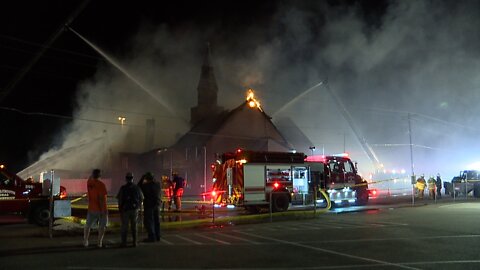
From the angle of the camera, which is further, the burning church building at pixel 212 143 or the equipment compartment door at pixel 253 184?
the burning church building at pixel 212 143

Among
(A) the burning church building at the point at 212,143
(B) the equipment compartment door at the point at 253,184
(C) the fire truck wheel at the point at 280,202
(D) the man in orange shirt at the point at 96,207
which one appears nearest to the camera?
(D) the man in orange shirt at the point at 96,207

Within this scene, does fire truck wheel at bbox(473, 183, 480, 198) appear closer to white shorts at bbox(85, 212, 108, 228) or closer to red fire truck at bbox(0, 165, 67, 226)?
red fire truck at bbox(0, 165, 67, 226)

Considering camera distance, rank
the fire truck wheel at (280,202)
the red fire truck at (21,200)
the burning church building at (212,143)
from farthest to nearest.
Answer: the burning church building at (212,143) → the fire truck wheel at (280,202) → the red fire truck at (21,200)

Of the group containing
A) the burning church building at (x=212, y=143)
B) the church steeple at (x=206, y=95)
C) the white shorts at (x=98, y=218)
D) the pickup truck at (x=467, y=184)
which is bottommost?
the white shorts at (x=98, y=218)

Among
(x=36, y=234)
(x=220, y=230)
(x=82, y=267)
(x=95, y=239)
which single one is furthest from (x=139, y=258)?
(x=36, y=234)

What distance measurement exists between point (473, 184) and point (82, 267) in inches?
1039

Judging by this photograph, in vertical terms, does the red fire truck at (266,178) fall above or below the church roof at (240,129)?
below

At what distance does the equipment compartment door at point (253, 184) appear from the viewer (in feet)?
57.1

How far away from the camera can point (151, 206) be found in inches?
387

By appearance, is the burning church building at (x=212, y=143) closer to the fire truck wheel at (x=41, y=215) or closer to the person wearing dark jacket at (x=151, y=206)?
the fire truck wheel at (x=41, y=215)

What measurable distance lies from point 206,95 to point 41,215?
4192cm

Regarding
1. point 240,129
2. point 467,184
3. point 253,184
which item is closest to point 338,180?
point 253,184

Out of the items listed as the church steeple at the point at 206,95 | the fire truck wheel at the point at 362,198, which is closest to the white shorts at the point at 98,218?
the fire truck wheel at the point at 362,198

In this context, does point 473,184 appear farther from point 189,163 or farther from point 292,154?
point 189,163
